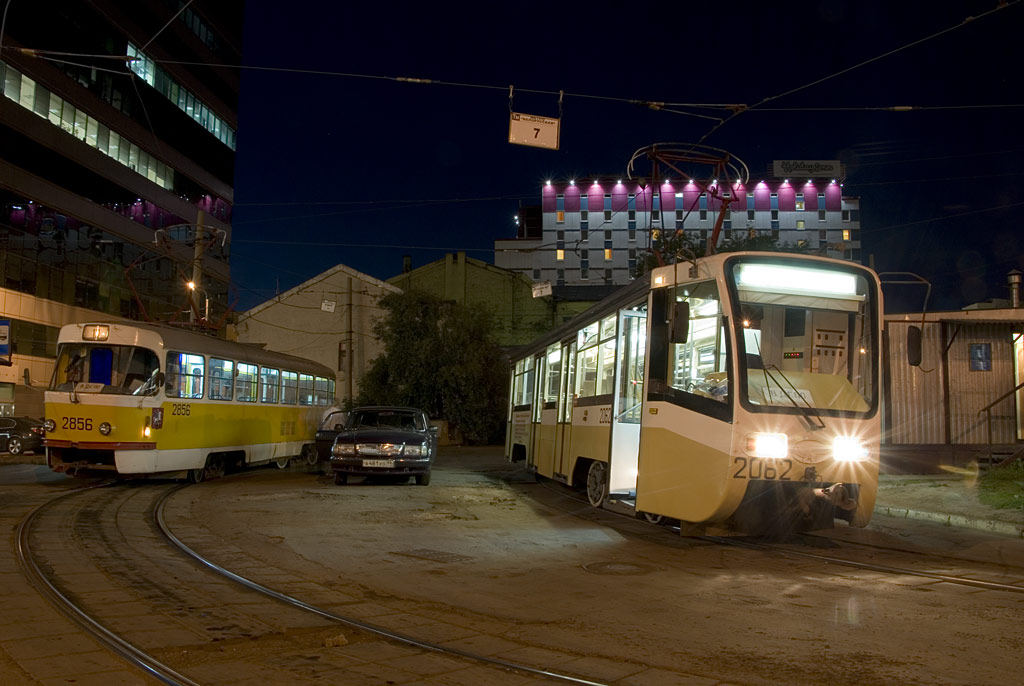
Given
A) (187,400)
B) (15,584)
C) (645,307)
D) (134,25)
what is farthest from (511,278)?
(15,584)

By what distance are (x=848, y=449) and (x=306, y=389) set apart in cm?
1716

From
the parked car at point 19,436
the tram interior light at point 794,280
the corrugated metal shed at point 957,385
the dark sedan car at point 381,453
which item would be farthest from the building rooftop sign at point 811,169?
the tram interior light at point 794,280

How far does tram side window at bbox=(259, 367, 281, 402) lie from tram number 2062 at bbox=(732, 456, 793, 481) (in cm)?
1393

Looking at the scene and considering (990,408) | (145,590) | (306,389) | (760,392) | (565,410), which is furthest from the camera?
(306,389)

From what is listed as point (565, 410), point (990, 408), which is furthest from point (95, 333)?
point (990, 408)

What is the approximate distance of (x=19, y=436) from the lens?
78.3 ft

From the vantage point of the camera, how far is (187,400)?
15.9 metres

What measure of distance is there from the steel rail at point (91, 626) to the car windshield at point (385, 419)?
8.70 metres

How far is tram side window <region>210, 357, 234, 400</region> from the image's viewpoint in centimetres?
1703

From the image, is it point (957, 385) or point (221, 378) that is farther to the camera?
point (957, 385)

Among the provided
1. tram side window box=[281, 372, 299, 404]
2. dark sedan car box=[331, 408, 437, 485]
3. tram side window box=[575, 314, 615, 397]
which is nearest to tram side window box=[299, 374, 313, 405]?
tram side window box=[281, 372, 299, 404]

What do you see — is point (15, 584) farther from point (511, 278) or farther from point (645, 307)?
point (511, 278)

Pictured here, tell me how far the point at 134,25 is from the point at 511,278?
27.8 metres

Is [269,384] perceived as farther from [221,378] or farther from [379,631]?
[379,631]
